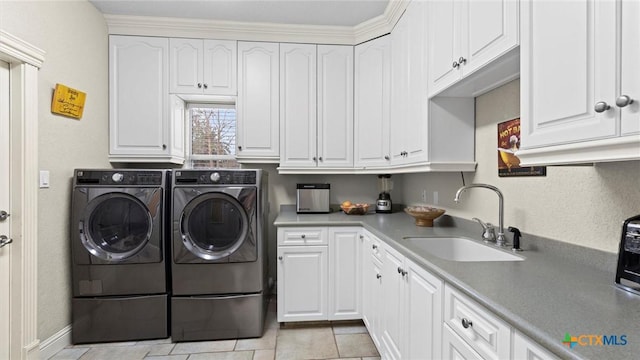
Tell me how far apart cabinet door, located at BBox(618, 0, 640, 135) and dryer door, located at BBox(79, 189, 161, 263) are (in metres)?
2.46

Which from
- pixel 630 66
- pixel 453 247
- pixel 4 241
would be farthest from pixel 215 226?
pixel 630 66

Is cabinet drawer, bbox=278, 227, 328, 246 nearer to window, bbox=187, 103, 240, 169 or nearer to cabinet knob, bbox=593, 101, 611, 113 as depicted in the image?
window, bbox=187, 103, 240, 169

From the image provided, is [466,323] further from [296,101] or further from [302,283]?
[296,101]

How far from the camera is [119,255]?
2.19 m

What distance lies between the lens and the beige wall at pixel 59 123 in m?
1.93

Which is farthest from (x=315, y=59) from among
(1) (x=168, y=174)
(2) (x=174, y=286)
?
(2) (x=174, y=286)

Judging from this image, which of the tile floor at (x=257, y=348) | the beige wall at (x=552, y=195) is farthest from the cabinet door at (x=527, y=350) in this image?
the tile floor at (x=257, y=348)

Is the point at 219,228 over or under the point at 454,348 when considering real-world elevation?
over

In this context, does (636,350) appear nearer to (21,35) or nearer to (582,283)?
(582,283)

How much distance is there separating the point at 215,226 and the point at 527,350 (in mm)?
2021

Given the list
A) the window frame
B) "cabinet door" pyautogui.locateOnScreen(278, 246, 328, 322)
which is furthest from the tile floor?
the window frame

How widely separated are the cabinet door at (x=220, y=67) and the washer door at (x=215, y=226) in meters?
1.05

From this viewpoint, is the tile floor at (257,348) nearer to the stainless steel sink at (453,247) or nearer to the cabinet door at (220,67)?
the stainless steel sink at (453,247)

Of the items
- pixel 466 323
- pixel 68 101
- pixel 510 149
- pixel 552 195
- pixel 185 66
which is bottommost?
pixel 466 323
